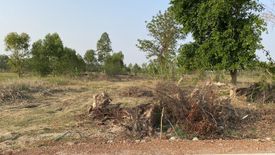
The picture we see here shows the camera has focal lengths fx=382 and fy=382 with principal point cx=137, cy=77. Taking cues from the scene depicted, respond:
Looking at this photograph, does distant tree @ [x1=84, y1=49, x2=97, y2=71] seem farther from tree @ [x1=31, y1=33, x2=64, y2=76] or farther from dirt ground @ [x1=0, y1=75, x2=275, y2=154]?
dirt ground @ [x1=0, y1=75, x2=275, y2=154]

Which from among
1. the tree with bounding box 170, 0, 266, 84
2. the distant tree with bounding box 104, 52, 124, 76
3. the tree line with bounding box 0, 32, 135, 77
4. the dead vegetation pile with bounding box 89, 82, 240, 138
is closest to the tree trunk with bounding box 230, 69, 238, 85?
the tree with bounding box 170, 0, 266, 84

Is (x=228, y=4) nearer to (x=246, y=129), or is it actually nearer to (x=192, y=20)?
(x=192, y=20)

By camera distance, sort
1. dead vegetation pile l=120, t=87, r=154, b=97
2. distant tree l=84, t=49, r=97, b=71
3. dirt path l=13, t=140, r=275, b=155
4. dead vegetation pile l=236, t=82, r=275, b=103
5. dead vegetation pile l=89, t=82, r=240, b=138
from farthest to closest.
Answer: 1. distant tree l=84, t=49, r=97, b=71
2. dead vegetation pile l=236, t=82, r=275, b=103
3. dead vegetation pile l=120, t=87, r=154, b=97
4. dead vegetation pile l=89, t=82, r=240, b=138
5. dirt path l=13, t=140, r=275, b=155

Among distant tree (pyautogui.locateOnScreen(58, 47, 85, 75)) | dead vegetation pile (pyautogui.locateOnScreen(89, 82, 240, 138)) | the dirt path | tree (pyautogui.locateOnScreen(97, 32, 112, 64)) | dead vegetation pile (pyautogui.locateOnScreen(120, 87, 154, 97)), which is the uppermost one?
tree (pyautogui.locateOnScreen(97, 32, 112, 64))

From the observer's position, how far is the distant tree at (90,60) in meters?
46.6

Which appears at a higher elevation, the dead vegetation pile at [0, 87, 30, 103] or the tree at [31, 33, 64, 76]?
the tree at [31, 33, 64, 76]

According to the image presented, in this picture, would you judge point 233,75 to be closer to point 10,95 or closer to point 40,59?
point 10,95

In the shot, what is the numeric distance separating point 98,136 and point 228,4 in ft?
28.9

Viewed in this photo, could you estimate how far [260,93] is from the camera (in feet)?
50.9

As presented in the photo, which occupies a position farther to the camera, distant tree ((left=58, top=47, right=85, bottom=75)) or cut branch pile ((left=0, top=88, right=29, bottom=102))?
distant tree ((left=58, top=47, right=85, bottom=75))

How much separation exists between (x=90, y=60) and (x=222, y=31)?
32.2m

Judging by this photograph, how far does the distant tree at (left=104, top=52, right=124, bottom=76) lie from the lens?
4388 cm

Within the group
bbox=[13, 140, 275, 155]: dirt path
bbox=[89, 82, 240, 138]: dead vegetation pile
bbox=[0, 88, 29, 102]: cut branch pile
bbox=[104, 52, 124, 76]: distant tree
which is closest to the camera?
bbox=[13, 140, 275, 155]: dirt path

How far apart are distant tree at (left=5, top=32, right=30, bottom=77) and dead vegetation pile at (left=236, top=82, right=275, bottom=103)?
77.8 ft
